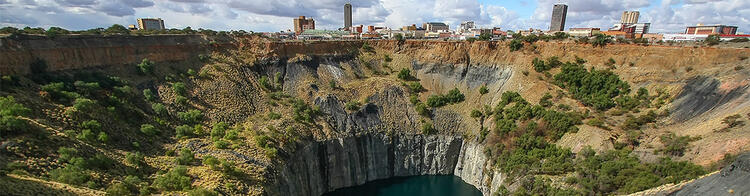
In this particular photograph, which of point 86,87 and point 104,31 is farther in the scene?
point 104,31

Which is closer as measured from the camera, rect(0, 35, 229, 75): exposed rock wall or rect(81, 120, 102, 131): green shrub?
rect(81, 120, 102, 131): green shrub

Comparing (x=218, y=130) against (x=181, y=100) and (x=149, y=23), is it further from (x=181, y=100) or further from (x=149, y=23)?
(x=149, y=23)

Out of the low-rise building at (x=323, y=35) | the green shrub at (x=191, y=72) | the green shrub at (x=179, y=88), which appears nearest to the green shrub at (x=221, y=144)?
the green shrub at (x=179, y=88)

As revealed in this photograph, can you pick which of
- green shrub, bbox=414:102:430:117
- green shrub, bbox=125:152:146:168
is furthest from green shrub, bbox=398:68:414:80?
green shrub, bbox=125:152:146:168

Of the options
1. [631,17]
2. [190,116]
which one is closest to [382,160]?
[190,116]

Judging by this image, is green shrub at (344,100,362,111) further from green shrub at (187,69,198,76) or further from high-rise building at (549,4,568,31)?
high-rise building at (549,4,568,31)

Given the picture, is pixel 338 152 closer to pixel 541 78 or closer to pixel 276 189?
pixel 276 189

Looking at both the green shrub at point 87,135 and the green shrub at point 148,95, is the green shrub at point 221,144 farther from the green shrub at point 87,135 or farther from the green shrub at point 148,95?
the green shrub at point 148,95
